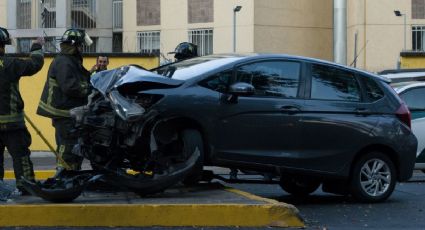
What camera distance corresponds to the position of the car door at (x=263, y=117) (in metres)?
7.75

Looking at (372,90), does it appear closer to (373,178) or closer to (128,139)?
(373,178)

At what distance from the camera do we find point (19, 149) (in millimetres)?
7254

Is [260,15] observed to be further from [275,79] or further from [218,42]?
[275,79]

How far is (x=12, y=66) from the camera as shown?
7.15 m

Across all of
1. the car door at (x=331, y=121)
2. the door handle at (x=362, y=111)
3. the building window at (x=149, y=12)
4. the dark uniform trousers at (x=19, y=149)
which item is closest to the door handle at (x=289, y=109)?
the car door at (x=331, y=121)

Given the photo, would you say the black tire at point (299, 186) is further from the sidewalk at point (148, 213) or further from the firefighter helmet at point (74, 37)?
the firefighter helmet at point (74, 37)

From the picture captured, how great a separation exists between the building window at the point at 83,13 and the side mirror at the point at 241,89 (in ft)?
89.9

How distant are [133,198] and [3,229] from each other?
1427mm

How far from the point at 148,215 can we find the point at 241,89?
1.91 metres

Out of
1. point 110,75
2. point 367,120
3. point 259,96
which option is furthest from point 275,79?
point 110,75

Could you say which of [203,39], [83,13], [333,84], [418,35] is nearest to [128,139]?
[333,84]

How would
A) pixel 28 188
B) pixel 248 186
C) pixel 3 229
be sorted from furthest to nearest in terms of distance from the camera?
pixel 248 186 → pixel 28 188 → pixel 3 229

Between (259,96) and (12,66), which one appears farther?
(259,96)

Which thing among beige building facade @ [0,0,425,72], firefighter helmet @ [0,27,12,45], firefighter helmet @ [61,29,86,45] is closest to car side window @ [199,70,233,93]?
firefighter helmet @ [61,29,86,45]
